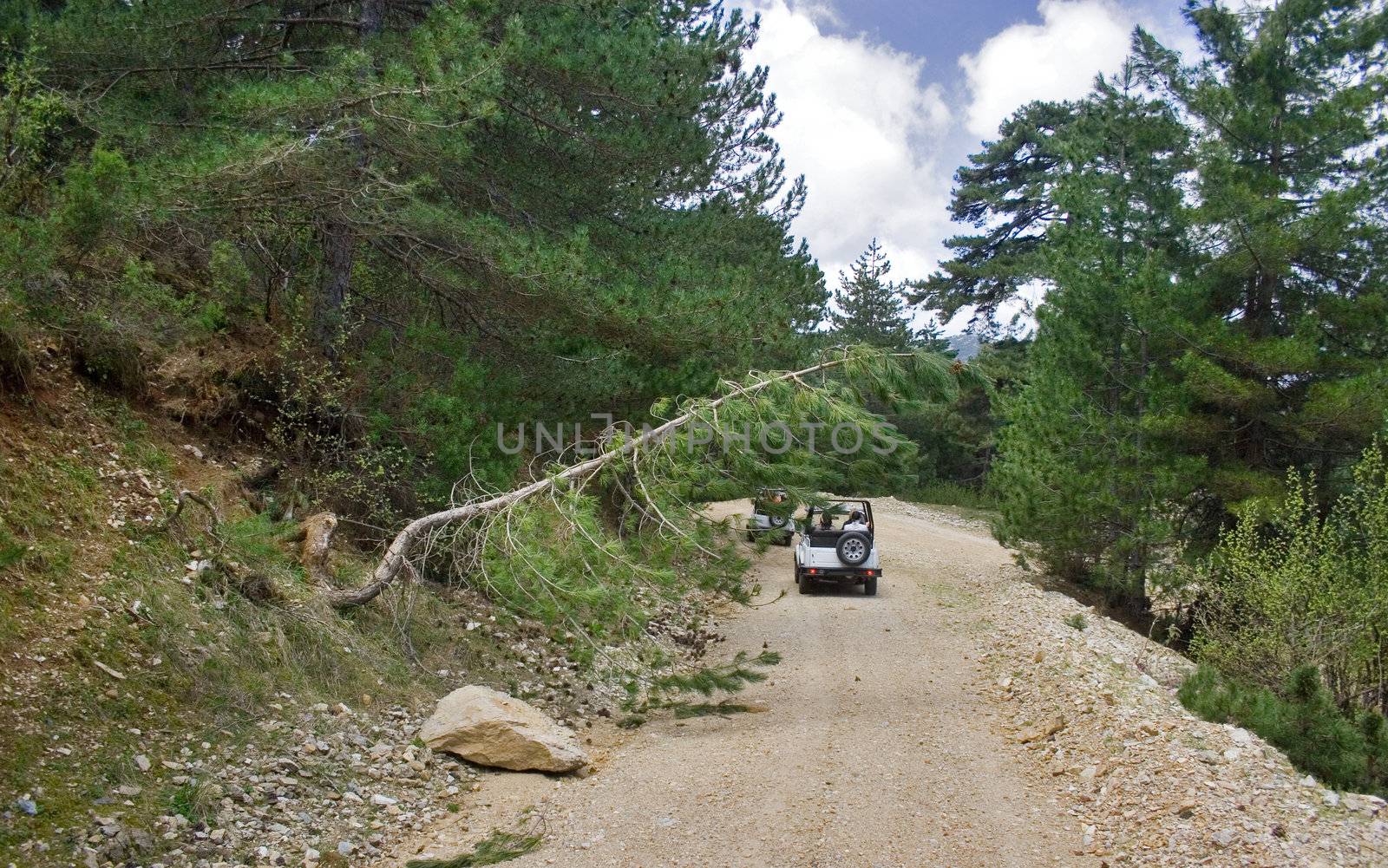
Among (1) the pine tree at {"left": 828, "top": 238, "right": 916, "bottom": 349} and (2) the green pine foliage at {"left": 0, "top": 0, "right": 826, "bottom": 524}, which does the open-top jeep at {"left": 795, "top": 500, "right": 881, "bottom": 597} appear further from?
(1) the pine tree at {"left": 828, "top": 238, "right": 916, "bottom": 349}

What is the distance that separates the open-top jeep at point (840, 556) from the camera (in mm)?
14695

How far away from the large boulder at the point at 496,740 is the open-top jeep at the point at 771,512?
3016 millimetres

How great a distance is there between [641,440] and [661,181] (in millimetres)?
4058

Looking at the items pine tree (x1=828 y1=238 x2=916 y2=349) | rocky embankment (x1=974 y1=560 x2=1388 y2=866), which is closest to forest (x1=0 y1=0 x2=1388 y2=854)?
rocky embankment (x1=974 y1=560 x2=1388 y2=866)

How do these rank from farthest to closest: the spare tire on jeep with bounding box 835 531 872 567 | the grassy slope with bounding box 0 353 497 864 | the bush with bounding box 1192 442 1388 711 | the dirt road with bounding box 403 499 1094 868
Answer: the spare tire on jeep with bounding box 835 531 872 567 → the bush with bounding box 1192 442 1388 711 → the dirt road with bounding box 403 499 1094 868 → the grassy slope with bounding box 0 353 497 864

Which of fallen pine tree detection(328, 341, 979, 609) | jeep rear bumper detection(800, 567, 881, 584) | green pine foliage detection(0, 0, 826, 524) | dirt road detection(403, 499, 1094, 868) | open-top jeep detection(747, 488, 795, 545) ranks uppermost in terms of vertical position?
green pine foliage detection(0, 0, 826, 524)

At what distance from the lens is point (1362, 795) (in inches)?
241

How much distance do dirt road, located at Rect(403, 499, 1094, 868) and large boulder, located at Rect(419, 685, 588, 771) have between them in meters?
0.14

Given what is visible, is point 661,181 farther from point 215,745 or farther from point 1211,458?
point 1211,458

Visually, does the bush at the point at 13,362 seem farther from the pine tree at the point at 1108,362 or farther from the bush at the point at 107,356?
the pine tree at the point at 1108,362

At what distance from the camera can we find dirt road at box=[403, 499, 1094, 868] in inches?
218

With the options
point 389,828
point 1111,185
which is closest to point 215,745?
point 389,828

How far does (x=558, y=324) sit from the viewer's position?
10.0 metres

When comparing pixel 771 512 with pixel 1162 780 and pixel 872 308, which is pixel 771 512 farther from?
pixel 872 308
